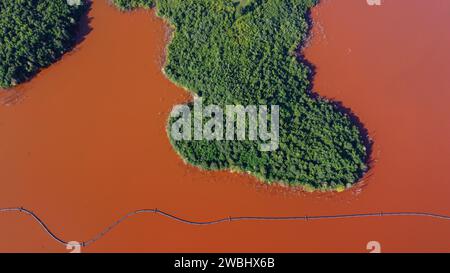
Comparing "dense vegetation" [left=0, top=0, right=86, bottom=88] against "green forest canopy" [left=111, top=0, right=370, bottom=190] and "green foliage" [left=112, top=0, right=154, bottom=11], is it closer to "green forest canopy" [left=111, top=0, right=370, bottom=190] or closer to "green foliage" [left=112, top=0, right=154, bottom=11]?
"green foliage" [left=112, top=0, right=154, bottom=11]

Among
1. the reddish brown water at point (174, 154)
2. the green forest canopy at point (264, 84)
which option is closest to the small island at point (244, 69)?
the green forest canopy at point (264, 84)

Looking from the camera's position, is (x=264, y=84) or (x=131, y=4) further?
(x=131, y=4)

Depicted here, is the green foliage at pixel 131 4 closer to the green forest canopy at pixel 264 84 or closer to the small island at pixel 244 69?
the small island at pixel 244 69

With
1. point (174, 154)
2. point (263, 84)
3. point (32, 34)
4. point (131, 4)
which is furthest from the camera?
point (131, 4)

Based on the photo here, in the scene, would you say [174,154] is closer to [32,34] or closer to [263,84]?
[263,84]

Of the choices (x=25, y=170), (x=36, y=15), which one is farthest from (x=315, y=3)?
(x=25, y=170)

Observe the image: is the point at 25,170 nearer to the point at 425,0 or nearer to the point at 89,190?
the point at 89,190

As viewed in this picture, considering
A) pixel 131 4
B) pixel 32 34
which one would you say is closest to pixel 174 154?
pixel 131 4
